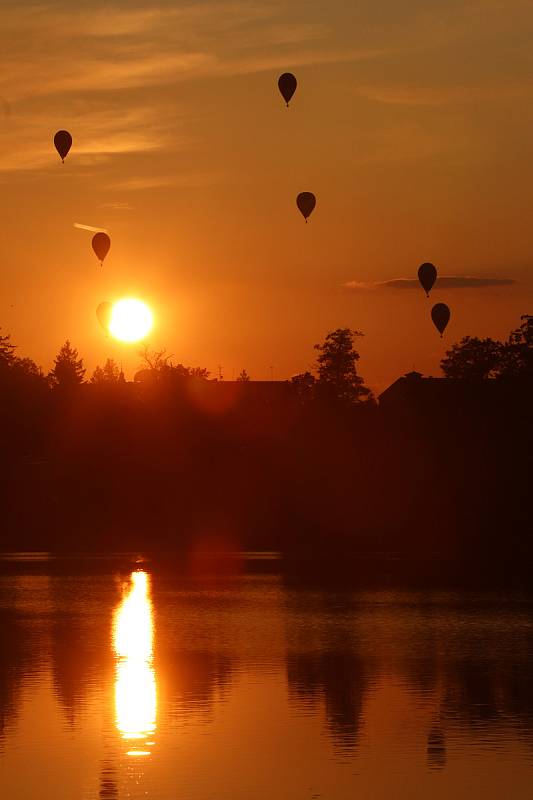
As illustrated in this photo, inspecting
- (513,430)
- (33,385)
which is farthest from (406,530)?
(33,385)

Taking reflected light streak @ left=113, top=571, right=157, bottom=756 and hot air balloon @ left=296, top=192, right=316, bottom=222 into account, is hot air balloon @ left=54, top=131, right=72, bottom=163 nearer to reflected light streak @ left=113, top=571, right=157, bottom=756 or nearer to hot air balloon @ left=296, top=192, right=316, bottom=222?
hot air balloon @ left=296, top=192, right=316, bottom=222

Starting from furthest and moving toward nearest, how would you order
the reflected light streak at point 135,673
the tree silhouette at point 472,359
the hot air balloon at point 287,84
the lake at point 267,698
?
the tree silhouette at point 472,359, the hot air balloon at point 287,84, the reflected light streak at point 135,673, the lake at point 267,698

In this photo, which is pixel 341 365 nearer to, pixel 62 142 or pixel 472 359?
pixel 472 359

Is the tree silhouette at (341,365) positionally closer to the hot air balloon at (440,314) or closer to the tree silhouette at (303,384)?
the tree silhouette at (303,384)

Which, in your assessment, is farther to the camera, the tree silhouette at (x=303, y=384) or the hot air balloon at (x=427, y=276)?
the tree silhouette at (x=303, y=384)

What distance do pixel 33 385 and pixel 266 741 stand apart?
147441mm

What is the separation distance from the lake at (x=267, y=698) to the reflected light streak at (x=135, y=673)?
0.03 meters

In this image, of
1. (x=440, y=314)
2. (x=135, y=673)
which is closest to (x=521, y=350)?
(x=440, y=314)

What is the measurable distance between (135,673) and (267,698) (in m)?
2.57

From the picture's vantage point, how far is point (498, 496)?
70812mm

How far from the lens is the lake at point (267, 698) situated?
1288 centimetres

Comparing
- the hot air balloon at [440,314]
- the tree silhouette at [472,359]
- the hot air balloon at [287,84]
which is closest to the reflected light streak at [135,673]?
the hot air balloon at [287,84]

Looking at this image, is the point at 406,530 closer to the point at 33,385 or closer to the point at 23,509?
the point at 23,509

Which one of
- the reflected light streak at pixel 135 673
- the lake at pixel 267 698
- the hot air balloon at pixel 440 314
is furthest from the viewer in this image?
the hot air balloon at pixel 440 314
